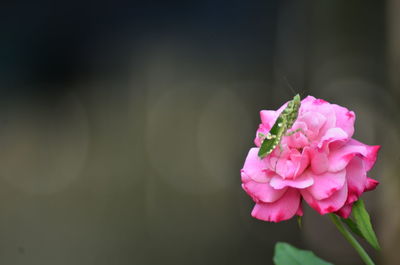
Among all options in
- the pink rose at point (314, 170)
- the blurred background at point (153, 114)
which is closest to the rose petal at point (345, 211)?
the pink rose at point (314, 170)

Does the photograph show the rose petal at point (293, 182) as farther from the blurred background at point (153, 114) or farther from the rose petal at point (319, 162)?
the blurred background at point (153, 114)

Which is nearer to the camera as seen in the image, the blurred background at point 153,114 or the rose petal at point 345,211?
the rose petal at point 345,211

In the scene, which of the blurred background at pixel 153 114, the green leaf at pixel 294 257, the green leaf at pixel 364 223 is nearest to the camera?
the green leaf at pixel 364 223

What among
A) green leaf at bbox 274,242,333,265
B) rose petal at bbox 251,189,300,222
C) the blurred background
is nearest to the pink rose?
Answer: rose petal at bbox 251,189,300,222

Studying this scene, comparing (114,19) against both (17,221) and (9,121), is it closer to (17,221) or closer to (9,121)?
(9,121)

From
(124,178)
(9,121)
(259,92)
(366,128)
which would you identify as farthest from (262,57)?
(9,121)

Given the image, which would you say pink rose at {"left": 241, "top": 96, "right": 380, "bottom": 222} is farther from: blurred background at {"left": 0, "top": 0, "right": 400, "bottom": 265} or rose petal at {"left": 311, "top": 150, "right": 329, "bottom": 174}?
blurred background at {"left": 0, "top": 0, "right": 400, "bottom": 265}

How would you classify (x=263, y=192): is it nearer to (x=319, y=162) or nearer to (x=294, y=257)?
(x=319, y=162)

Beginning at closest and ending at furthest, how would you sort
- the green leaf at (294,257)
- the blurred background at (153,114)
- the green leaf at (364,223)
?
the green leaf at (364,223)
the green leaf at (294,257)
the blurred background at (153,114)
